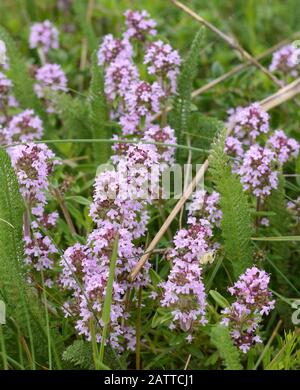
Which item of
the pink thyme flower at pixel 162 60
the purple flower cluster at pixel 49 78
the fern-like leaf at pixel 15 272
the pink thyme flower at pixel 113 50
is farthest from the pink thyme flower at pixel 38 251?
the purple flower cluster at pixel 49 78

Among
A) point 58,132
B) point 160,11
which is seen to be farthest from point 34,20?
point 58,132

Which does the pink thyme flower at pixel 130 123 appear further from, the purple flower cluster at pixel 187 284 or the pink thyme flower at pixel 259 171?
the purple flower cluster at pixel 187 284

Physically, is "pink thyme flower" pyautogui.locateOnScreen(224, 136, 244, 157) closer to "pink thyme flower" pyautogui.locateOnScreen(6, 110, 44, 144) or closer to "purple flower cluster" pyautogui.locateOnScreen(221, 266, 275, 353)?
"purple flower cluster" pyautogui.locateOnScreen(221, 266, 275, 353)

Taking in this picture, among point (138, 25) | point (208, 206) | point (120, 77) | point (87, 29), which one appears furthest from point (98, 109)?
point (87, 29)

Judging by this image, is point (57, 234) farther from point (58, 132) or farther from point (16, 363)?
point (58, 132)

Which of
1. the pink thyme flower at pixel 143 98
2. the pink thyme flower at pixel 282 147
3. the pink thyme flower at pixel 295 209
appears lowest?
A: the pink thyme flower at pixel 295 209

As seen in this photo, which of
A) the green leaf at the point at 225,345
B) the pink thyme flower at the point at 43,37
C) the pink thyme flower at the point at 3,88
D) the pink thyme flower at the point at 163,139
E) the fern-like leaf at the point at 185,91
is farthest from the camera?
the pink thyme flower at the point at 43,37
